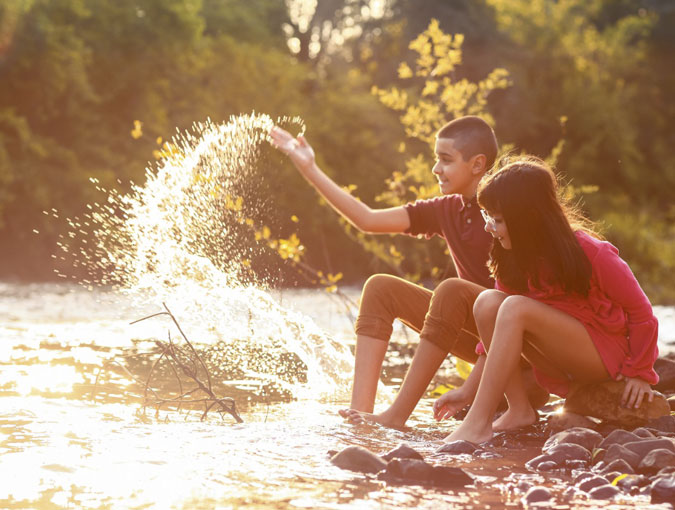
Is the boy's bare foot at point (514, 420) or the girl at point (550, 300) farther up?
the girl at point (550, 300)

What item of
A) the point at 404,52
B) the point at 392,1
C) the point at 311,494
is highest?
the point at 392,1

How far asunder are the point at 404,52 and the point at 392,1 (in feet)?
7.28

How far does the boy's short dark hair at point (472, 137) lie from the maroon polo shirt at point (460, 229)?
238 millimetres

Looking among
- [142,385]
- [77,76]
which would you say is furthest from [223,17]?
[142,385]

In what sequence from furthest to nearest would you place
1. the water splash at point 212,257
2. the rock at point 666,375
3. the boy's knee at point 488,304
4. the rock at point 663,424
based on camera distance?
the water splash at point 212,257, the rock at point 666,375, the rock at point 663,424, the boy's knee at point 488,304

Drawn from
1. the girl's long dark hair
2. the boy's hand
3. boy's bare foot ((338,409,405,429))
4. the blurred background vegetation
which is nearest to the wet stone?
the girl's long dark hair

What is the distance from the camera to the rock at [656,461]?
372 cm

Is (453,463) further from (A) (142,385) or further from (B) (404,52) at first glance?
(B) (404,52)

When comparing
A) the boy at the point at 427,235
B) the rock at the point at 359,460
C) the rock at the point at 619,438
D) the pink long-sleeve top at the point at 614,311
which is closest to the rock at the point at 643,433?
the rock at the point at 619,438

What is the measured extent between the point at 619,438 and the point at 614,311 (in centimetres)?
53

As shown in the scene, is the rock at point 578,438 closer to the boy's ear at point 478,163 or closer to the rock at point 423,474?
the rock at point 423,474

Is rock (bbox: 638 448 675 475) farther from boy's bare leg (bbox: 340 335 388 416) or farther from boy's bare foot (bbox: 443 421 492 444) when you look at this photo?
boy's bare leg (bbox: 340 335 388 416)

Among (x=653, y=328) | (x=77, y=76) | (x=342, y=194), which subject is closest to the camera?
(x=653, y=328)

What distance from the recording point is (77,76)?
610 inches
